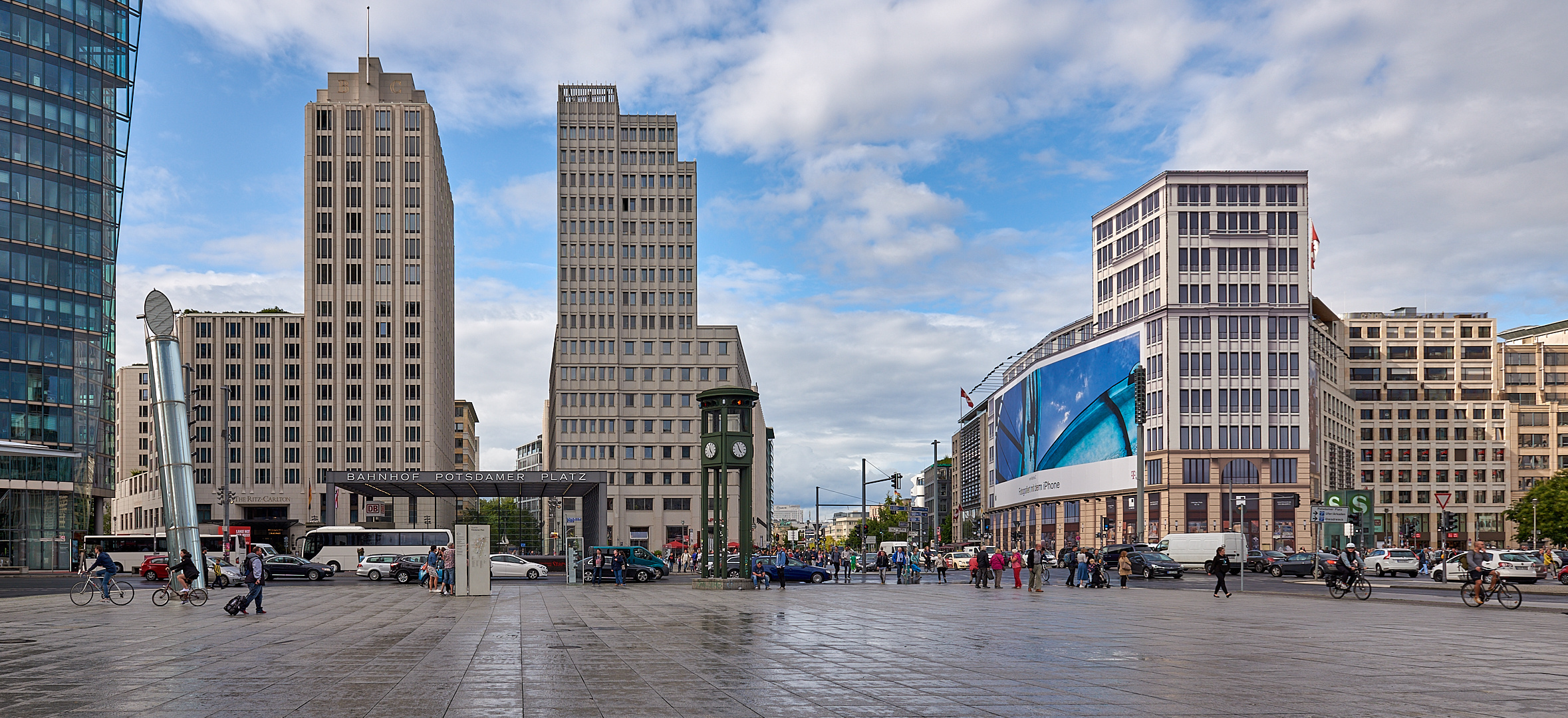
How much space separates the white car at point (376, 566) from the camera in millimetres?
60938

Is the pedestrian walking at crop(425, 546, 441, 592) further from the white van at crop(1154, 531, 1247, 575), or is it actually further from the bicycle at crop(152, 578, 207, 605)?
the white van at crop(1154, 531, 1247, 575)

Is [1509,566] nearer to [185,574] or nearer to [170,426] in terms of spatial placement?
[185,574]

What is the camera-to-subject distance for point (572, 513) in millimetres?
131875

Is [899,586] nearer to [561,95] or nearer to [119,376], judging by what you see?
[561,95]

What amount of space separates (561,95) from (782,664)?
121 metres

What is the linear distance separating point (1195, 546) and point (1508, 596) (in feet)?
151

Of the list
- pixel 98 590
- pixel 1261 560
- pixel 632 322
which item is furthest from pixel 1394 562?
pixel 632 322

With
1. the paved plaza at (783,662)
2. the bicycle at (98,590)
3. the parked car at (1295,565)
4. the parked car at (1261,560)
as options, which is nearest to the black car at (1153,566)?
the parked car at (1295,565)

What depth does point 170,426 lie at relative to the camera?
37500 millimetres

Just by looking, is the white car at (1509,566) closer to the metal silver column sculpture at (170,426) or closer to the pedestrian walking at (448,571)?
the pedestrian walking at (448,571)

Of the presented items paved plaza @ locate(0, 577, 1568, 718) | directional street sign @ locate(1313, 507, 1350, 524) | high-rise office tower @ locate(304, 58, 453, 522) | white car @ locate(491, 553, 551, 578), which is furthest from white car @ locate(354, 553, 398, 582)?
high-rise office tower @ locate(304, 58, 453, 522)

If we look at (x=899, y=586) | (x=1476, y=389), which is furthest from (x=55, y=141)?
(x=1476, y=389)

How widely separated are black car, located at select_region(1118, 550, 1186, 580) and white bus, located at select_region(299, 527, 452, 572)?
3696cm

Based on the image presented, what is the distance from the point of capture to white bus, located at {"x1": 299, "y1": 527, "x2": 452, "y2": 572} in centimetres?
6644
